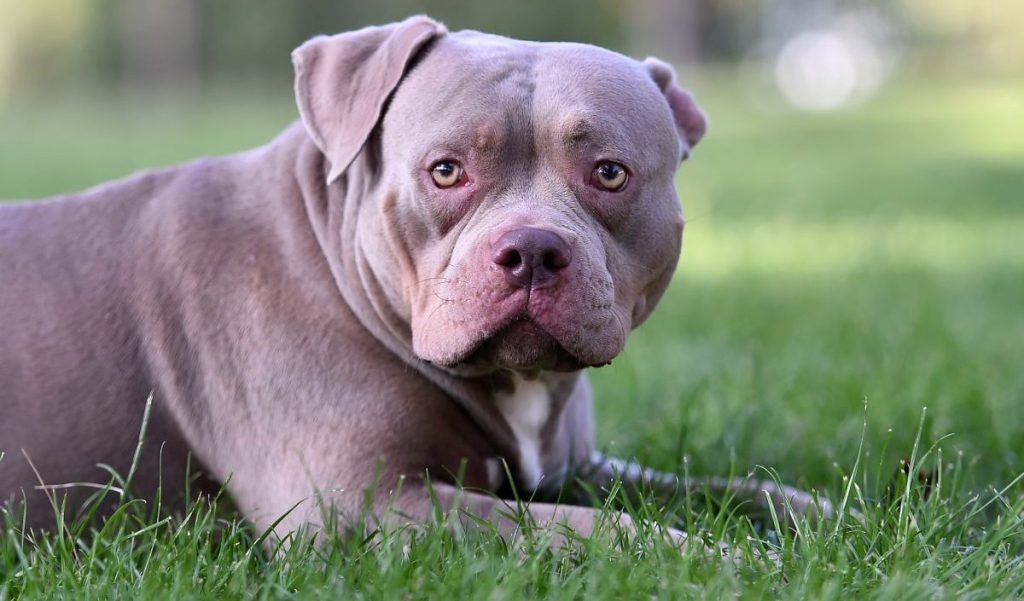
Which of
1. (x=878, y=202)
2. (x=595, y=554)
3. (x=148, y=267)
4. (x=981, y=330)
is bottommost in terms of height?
(x=878, y=202)

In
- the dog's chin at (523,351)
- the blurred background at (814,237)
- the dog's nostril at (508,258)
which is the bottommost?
the blurred background at (814,237)

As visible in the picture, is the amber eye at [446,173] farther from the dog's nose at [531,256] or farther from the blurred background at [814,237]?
the blurred background at [814,237]

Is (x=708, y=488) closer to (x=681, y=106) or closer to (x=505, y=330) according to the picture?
(x=505, y=330)

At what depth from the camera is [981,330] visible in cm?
592

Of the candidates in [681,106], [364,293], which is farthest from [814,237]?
[364,293]

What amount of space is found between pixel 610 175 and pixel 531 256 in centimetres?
46

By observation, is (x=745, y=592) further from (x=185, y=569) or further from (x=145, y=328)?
(x=145, y=328)

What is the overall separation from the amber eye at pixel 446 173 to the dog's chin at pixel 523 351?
1.46 ft

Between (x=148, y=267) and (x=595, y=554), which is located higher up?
(x=148, y=267)

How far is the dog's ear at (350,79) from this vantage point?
11.1 feet

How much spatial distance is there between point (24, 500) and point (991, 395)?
3.30m

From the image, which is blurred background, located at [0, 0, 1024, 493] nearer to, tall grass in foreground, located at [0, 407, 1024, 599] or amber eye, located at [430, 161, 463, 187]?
tall grass in foreground, located at [0, 407, 1024, 599]

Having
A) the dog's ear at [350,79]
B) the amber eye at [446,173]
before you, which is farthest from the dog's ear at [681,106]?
the amber eye at [446,173]

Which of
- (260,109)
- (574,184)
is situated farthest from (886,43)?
(574,184)
